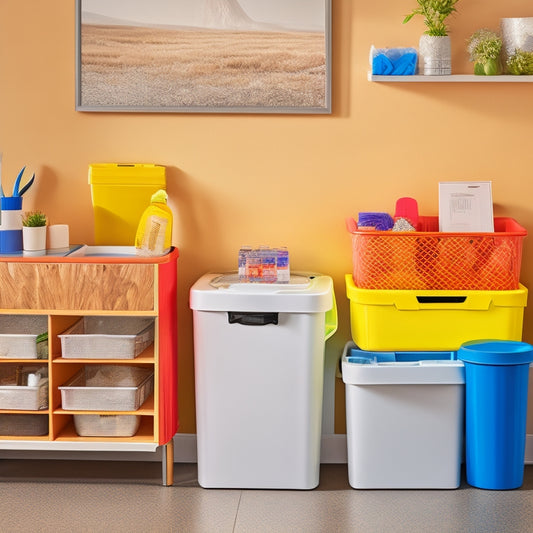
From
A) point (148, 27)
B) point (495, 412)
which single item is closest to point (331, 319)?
point (495, 412)

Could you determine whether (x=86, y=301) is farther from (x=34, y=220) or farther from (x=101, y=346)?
(x=34, y=220)

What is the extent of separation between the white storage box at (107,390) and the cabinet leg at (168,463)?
7.3 inches

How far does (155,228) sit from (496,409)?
131 cm

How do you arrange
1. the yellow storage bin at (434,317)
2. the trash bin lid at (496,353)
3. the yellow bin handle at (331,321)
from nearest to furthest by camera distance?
the trash bin lid at (496,353)
the yellow storage bin at (434,317)
the yellow bin handle at (331,321)

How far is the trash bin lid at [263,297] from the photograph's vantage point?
282 centimetres

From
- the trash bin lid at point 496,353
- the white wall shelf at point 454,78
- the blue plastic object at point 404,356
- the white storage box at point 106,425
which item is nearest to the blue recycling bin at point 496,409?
the trash bin lid at point 496,353

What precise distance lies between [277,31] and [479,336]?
1.31m

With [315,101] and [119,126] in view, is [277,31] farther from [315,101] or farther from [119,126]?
[119,126]

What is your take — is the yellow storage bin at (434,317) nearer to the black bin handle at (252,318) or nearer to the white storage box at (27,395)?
the black bin handle at (252,318)

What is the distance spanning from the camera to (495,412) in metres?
2.86

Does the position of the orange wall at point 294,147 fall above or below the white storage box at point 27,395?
above

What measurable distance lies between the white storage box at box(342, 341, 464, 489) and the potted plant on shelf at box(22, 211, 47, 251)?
1.12 m


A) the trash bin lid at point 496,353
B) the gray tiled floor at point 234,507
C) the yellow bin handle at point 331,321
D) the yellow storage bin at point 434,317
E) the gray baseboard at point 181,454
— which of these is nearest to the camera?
the gray tiled floor at point 234,507

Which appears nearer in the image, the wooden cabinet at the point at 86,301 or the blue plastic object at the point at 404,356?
the wooden cabinet at the point at 86,301
